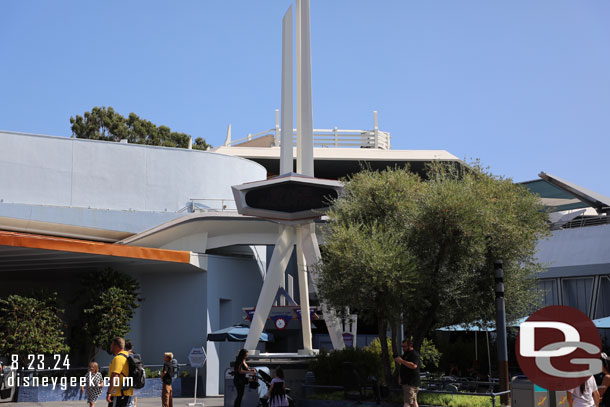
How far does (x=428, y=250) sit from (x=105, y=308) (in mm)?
13311

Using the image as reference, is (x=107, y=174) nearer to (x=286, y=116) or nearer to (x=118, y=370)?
(x=286, y=116)

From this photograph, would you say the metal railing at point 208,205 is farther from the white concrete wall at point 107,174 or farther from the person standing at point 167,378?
the person standing at point 167,378

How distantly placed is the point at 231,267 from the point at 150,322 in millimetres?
4032

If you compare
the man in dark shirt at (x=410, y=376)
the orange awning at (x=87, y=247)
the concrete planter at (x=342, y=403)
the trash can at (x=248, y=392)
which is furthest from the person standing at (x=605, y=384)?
the orange awning at (x=87, y=247)

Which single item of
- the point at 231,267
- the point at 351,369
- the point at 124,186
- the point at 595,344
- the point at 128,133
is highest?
the point at 128,133

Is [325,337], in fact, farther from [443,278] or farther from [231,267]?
[443,278]

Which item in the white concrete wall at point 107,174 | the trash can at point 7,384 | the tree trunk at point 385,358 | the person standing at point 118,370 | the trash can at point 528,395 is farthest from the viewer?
the white concrete wall at point 107,174

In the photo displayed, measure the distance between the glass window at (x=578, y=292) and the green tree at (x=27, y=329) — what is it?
57.1ft

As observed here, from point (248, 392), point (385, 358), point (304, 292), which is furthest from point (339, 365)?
point (304, 292)

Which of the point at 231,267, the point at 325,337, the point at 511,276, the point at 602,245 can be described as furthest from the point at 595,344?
the point at 325,337

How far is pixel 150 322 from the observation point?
1141 inches

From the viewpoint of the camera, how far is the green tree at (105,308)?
979 inches

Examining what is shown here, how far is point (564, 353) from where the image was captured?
4.55 m

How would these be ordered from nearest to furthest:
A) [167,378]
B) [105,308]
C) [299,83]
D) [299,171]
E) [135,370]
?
[135,370] < [167,378] < [299,171] < [299,83] < [105,308]
